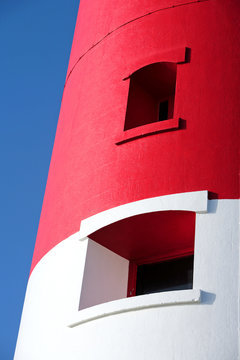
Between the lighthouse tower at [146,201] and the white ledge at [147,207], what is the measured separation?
0.01m

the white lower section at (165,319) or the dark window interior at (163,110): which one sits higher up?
the dark window interior at (163,110)

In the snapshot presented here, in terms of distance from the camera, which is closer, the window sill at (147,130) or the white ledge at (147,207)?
the white ledge at (147,207)

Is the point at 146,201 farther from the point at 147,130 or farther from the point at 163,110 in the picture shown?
the point at 163,110

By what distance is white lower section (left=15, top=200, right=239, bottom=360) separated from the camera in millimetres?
6566

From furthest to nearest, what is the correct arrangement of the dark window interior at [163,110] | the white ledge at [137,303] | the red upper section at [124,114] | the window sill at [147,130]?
1. the dark window interior at [163,110]
2. the window sill at [147,130]
3. the red upper section at [124,114]
4. the white ledge at [137,303]

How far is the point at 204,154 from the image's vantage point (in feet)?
25.2

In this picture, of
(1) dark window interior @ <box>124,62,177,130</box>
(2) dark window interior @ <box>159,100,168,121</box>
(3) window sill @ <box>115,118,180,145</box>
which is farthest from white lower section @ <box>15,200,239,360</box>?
(2) dark window interior @ <box>159,100,168,121</box>

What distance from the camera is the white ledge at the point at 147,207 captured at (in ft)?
24.0

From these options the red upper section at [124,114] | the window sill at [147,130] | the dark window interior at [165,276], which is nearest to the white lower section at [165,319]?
the red upper section at [124,114]

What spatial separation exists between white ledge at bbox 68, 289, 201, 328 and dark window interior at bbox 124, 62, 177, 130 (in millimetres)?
2417

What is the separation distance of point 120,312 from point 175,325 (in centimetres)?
67

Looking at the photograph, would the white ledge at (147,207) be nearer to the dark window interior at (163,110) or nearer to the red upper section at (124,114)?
the red upper section at (124,114)

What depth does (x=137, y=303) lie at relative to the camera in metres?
7.04

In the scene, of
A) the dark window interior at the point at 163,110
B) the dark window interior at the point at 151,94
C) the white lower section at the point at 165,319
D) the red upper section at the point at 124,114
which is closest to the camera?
the white lower section at the point at 165,319
